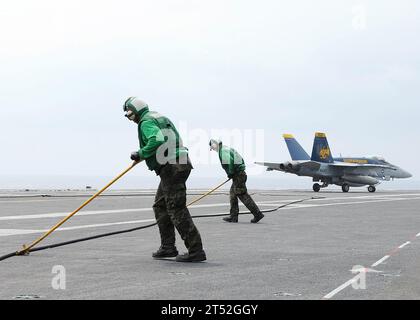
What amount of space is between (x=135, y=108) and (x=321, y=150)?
4804 centimetres

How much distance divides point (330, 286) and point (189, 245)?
9.05 feet

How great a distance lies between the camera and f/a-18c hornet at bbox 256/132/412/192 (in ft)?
180

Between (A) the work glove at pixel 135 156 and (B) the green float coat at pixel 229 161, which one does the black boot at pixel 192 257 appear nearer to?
(A) the work glove at pixel 135 156

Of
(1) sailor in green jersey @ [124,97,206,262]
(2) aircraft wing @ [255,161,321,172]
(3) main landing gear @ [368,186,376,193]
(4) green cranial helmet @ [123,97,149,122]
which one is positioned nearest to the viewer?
(1) sailor in green jersey @ [124,97,206,262]

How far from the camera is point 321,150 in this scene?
2222 inches

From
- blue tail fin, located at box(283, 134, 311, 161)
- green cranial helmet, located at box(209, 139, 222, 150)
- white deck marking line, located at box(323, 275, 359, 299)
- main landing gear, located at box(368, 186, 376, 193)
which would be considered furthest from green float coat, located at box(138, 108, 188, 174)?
main landing gear, located at box(368, 186, 376, 193)

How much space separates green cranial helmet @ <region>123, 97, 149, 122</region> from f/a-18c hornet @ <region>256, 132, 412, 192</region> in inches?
1748

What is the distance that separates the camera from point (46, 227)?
15.4 meters

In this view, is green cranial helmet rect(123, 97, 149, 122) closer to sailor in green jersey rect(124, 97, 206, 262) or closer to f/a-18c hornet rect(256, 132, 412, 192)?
sailor in green jersey rect(124, 97, 206, 262)

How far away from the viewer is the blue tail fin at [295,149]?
58.4 metres
